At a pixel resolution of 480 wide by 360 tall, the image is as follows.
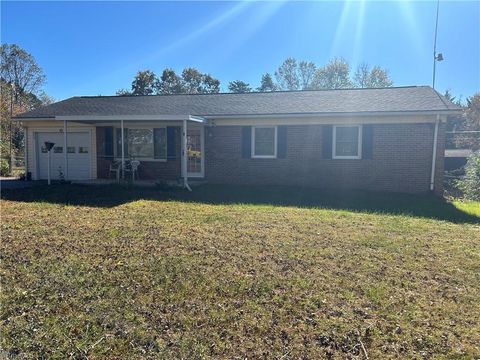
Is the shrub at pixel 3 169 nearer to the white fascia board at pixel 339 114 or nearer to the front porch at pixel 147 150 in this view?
the front porch at pixel 147 150

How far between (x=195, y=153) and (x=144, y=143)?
2126 millimetres

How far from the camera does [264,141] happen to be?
13484mm

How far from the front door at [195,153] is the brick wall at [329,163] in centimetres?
42

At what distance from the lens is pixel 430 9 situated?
17.1 m

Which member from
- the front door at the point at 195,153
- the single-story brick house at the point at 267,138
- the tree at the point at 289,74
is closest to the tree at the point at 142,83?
the tree at the point at 289,74

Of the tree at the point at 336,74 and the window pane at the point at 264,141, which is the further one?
the tree at the point at 336,74

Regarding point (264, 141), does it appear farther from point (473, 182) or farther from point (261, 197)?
point (473, 182)

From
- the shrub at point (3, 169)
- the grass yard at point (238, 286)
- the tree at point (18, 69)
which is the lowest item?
the grass yard at point (238, 286)

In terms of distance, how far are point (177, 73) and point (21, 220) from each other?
44.3 meters

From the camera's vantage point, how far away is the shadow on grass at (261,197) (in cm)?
923

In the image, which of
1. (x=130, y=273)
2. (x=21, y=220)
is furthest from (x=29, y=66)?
(x=130, y=273)

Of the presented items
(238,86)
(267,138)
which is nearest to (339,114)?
(267,138)

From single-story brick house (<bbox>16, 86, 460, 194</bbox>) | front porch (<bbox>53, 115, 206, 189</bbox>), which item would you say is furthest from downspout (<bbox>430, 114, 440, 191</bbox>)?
front porch (<bbox>53, 115, 206, 189</bbox>)

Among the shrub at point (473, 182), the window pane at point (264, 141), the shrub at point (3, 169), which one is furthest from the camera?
the shrub at point (3, 169)
